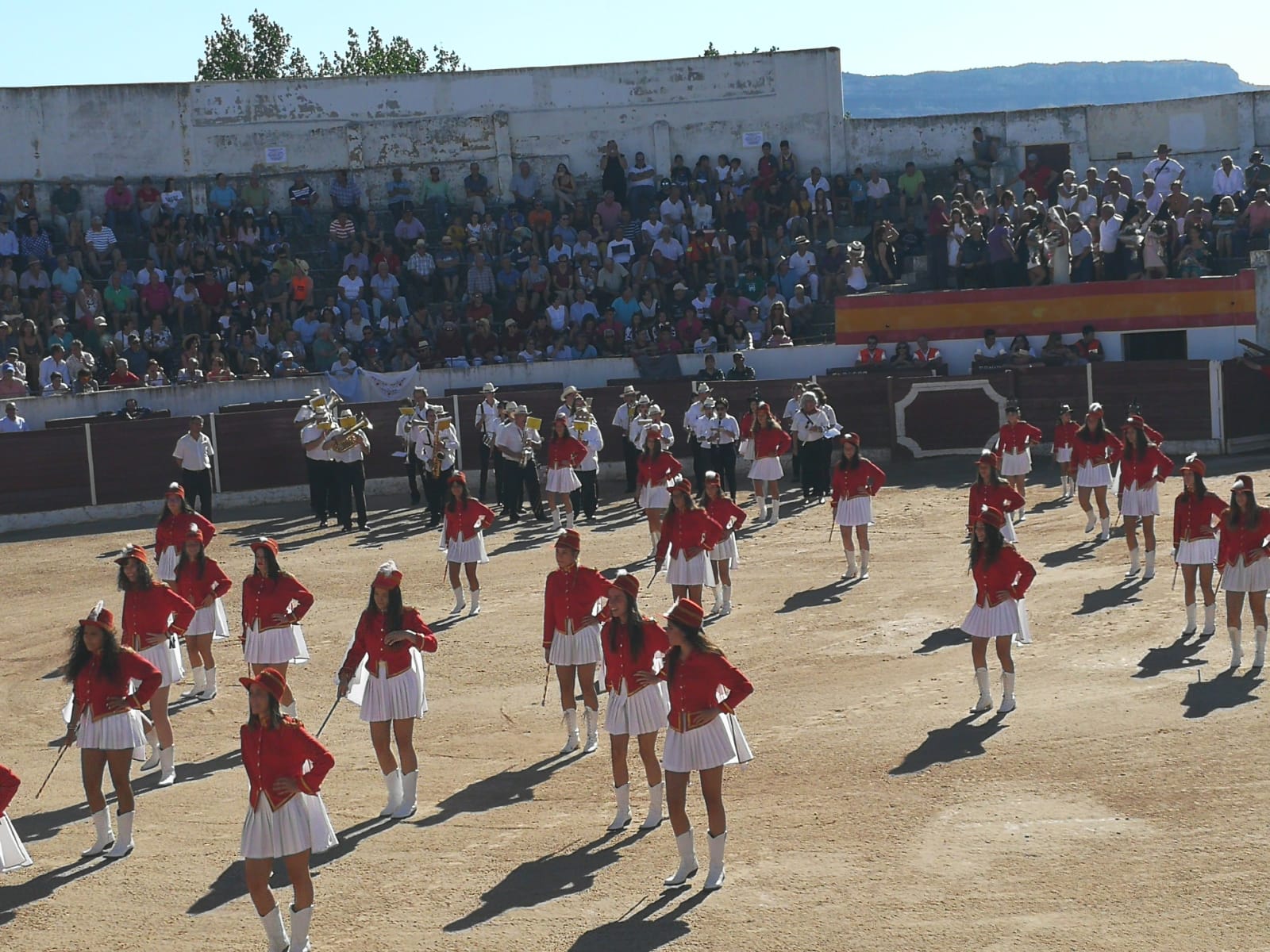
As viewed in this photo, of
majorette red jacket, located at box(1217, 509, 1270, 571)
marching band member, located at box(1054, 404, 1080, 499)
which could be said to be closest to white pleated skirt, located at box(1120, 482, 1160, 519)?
marching band member, located at box(1054, 404, 1080, 499)

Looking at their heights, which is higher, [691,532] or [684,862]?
[691,532]

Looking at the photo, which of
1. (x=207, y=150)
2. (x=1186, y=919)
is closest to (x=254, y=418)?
(x=207, y=150)

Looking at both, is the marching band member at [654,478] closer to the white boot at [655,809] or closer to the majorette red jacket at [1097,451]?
the majorette red jacket at [1097,451]

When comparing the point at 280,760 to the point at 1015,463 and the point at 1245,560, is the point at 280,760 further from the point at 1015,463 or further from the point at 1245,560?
the point at 1015,463

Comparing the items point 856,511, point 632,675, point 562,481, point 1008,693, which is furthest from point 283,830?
point 562,481

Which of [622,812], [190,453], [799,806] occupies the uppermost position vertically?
[190,453]

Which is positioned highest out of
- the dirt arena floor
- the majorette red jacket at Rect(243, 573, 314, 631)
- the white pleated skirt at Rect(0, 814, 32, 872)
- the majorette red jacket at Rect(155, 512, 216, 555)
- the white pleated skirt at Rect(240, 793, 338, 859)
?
the majorette red jacket at Rect(155, 512, 216, 555)

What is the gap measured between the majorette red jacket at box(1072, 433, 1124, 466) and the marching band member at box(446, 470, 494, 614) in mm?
7733

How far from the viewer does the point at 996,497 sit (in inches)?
704

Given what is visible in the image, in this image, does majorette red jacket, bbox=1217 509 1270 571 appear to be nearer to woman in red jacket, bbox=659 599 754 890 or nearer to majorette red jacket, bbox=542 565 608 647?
majorette red jacket, bbox=542 565 608 647

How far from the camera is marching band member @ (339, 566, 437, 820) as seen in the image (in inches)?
493

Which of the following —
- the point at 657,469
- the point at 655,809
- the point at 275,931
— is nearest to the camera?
the point at 275,931

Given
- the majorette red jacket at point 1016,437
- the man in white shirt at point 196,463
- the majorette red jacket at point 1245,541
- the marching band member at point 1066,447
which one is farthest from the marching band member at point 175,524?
the marching band member at point 1066,447

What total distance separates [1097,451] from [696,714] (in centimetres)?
1231
